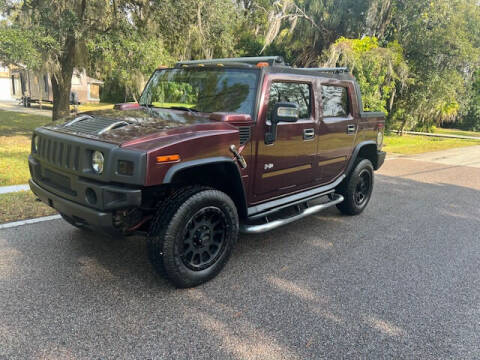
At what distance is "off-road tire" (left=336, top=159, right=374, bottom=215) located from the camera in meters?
5.35

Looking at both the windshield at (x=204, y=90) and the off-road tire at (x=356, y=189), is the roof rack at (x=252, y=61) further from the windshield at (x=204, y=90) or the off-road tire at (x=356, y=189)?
the off-road tire at (x=356, y=189)

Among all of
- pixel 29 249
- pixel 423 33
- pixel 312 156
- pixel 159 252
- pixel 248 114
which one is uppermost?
pixel 423 33

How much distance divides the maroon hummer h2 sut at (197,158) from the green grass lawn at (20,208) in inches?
54.8

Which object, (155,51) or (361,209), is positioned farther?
(155,51)

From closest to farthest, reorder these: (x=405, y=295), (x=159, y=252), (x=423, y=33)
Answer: (x=159, y=252)
(x=405, y=295)
(x=423, y=33)

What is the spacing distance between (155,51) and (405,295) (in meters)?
9.26

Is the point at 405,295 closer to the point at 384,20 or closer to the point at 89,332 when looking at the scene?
the point at 89,332

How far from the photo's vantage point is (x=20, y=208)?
16.5ft

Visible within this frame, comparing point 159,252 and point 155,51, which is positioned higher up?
point 155,51

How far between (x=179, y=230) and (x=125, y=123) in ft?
3.47

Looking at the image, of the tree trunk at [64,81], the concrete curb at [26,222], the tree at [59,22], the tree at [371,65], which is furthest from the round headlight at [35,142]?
the tree at [371,65]

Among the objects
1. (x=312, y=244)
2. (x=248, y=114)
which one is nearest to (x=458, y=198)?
(x=312, y=244)

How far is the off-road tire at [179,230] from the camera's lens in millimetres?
3045

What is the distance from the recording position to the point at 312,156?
4.46m
